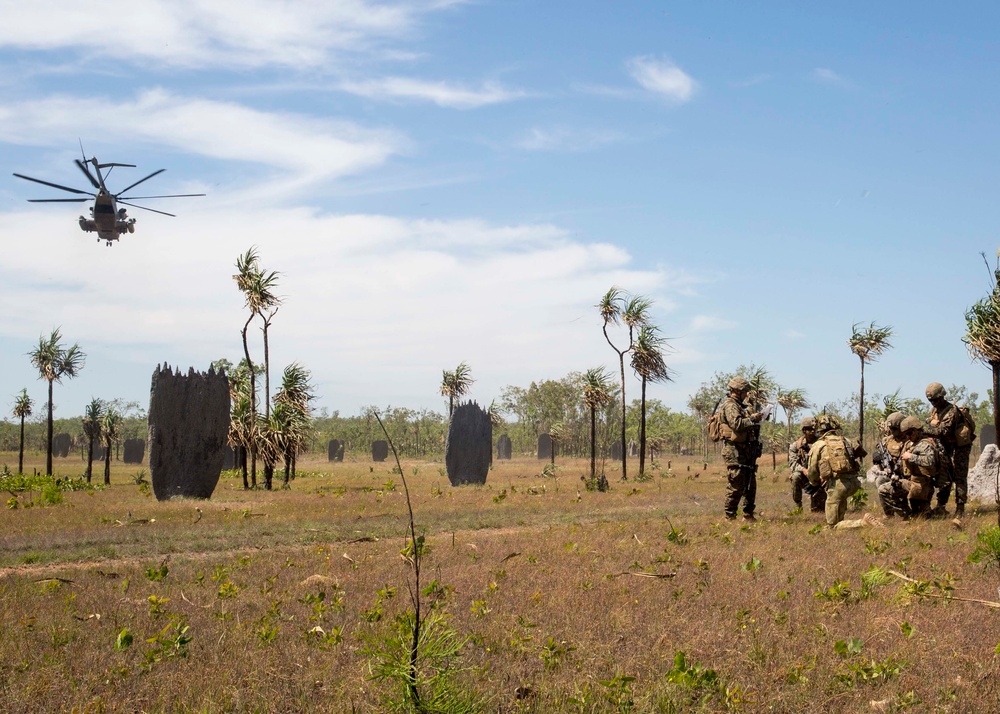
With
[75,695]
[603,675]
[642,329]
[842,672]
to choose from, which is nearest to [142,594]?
[75,695]

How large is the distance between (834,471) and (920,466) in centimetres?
145

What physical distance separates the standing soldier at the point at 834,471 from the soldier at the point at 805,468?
0.86 m

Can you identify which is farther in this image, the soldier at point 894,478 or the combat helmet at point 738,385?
the combat helmet at point 738,385

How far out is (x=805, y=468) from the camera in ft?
53.6

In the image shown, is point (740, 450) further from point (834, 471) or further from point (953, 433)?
point (953, 433)

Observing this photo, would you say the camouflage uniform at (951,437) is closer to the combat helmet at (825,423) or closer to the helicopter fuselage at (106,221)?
the combat helmet at (825,423)

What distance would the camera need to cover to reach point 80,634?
7078mm

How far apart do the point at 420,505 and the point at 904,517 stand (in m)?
11.5

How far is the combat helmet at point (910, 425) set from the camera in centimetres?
1441

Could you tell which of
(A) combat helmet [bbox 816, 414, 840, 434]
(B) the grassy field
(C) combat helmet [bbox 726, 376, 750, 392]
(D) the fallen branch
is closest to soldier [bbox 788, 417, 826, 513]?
(A) combat helmet [bbox 816, 414, 840, 434]

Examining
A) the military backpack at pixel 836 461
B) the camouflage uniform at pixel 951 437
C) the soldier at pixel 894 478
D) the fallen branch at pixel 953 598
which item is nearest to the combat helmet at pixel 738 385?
the military backpack at pixel 836 461

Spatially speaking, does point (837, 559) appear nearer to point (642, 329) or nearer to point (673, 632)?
point (673, 632)

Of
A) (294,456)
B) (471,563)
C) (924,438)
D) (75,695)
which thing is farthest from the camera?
(294,456)

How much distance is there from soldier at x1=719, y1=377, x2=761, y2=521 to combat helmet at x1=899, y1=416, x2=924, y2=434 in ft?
8.13
